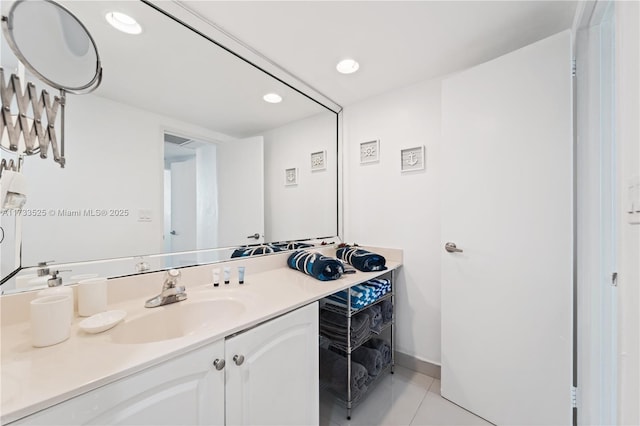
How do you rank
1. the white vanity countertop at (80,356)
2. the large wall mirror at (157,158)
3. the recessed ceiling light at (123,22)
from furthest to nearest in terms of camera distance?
the recessed ceiling light at (123,22)
the large wall mirror at (157,158)
the white vanity countertop at (80,356)

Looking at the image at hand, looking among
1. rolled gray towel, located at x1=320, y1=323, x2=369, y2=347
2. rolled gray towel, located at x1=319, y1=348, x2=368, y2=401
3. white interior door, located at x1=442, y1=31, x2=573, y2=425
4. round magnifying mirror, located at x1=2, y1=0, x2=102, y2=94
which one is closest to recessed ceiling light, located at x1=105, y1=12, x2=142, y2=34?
round magnifying mirror, located at x1=2, y1=0, x2=102, y2=94

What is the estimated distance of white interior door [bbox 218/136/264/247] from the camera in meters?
1.49

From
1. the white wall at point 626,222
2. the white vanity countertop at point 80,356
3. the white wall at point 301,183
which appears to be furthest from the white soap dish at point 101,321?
the white wall at point 626,222

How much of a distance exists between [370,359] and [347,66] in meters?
1.96

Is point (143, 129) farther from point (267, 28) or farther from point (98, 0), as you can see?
point (267, 28)

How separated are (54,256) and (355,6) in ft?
5.50

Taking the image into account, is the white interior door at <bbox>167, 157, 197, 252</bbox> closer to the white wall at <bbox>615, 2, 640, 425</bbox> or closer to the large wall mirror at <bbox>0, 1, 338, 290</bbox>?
the large wall mirror at <bbox>0, 1, 338, 290</bbox>

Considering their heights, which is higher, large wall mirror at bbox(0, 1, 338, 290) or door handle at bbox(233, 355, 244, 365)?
large wall mirror at bbox(0, 1, 338, 290)

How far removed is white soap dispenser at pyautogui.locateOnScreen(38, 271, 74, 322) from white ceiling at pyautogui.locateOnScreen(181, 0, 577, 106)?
1320mm

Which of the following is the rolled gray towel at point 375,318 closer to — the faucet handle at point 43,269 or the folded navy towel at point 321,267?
the folded navy towel at point 321,267

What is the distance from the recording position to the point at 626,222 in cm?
65

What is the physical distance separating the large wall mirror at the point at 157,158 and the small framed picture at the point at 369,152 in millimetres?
680

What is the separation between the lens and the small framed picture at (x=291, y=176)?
1955mm

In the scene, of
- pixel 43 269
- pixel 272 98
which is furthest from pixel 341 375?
pixel 272 98
